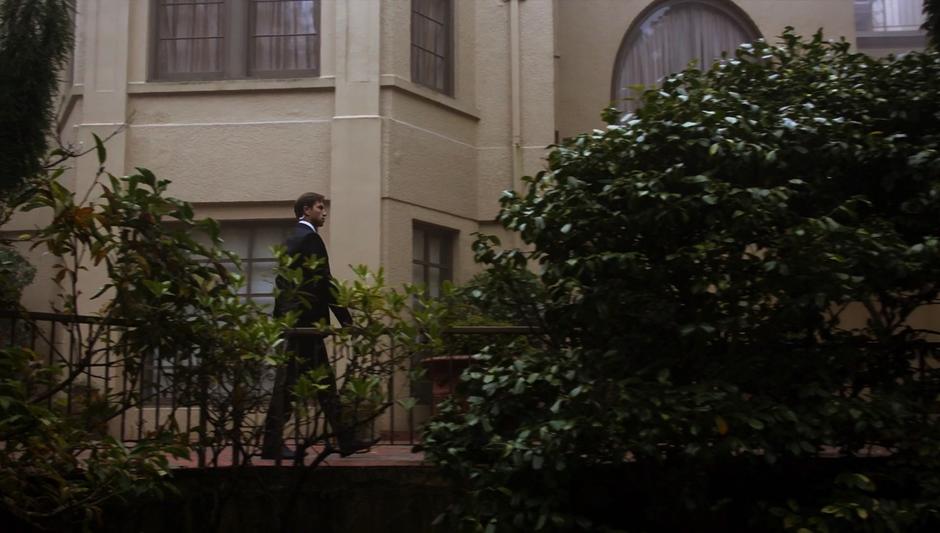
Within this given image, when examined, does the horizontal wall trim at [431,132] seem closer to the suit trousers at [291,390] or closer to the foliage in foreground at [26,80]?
the suit trousers at [291,390]

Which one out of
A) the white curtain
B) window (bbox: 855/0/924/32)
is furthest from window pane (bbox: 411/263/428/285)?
the white curtain

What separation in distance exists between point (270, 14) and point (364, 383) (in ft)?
22.3

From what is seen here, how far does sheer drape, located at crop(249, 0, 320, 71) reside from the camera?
12312 millimetres

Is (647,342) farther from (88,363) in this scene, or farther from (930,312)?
(930,312)

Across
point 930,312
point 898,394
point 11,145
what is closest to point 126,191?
point 11,145

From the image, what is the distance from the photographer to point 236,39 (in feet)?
→ 40.3

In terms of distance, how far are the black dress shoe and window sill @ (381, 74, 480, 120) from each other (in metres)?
5.42

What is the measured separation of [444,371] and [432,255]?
14.1 feet

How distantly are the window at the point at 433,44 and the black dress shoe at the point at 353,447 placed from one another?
19.8 feet

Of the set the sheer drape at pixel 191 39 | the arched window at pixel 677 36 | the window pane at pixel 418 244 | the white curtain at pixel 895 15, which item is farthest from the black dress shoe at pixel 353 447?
the white curtain at pixel 895 15

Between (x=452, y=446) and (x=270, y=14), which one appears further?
(x=270, y=14)

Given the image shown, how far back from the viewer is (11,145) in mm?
6918

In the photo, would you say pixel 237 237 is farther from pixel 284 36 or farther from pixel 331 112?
pixel 284 36

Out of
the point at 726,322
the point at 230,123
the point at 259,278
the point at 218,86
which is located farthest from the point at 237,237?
the point at 726,322
